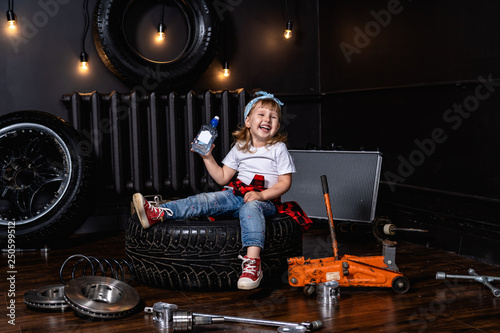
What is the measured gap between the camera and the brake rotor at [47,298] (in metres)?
1.83

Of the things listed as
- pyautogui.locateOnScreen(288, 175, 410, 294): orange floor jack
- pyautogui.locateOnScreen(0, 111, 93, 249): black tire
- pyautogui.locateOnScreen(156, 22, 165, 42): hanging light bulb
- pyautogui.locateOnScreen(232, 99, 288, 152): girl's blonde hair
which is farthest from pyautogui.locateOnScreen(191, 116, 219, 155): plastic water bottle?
pyautogui.locateOnScreen(156, 22, 165, 42): hanging light bulb

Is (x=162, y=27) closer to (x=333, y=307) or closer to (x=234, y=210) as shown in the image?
(x=234, y=210)

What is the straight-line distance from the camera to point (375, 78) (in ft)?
11.1

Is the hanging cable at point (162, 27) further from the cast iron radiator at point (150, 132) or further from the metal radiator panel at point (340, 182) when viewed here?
the metal radiator panel at point (340, 182)

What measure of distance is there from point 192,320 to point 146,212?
58 centimetres

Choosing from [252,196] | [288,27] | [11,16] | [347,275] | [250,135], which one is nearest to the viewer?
[347,275]

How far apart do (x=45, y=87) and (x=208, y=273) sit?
1.92 meters

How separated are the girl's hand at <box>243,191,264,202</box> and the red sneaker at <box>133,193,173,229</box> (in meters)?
0.35

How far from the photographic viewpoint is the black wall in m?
2.63

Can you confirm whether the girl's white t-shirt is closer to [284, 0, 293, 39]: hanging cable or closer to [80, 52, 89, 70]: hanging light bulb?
[80, 52, 89, 70]: hanging light bulb

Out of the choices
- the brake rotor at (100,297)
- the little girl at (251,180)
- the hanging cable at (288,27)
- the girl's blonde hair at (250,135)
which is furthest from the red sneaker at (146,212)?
the hanging cable at (288,27)

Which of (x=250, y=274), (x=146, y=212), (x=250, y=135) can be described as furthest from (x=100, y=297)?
(x=250, y=135)

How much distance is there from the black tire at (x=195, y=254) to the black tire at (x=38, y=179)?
90 centimetres

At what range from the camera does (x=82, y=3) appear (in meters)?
3.32
